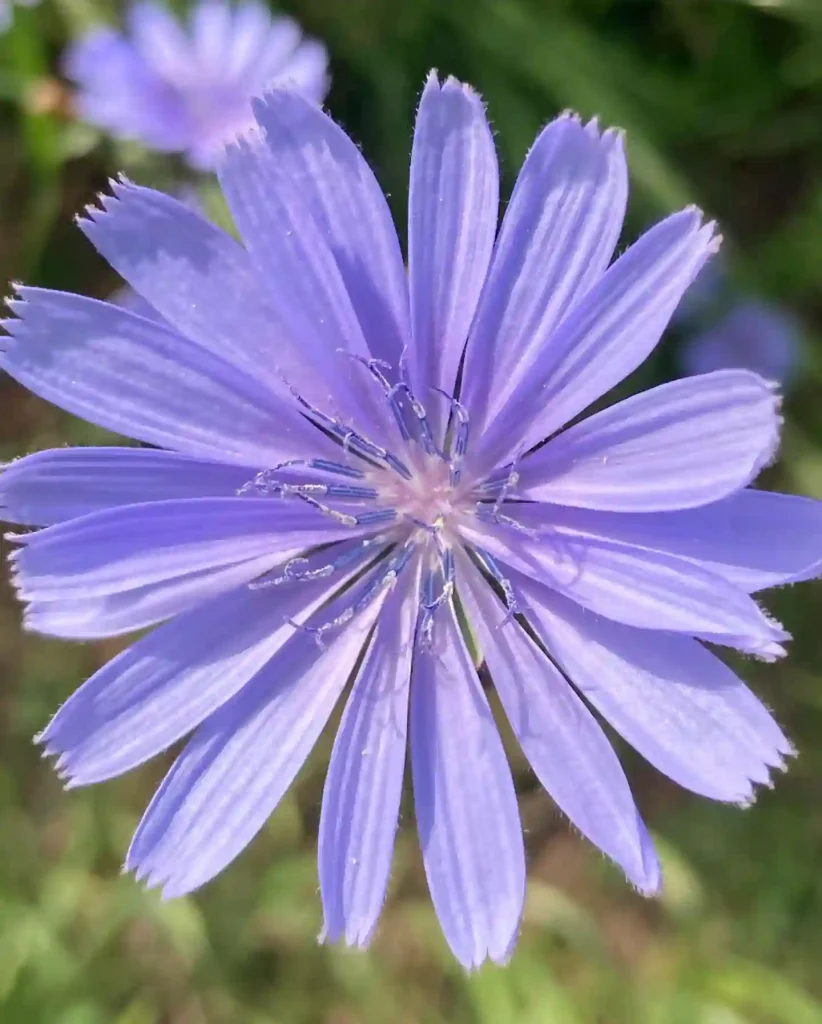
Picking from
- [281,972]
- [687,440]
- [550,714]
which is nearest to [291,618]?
[550,714]

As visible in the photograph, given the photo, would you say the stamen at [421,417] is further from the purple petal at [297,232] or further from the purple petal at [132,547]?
the purple petal at [132,547]

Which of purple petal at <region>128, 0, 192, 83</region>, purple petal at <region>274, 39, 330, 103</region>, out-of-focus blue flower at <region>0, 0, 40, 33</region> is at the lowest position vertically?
purple petal at <region>274, 39, 330, 103</region>

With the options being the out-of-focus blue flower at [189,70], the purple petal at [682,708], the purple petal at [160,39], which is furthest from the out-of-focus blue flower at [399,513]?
the purple petal at [160,39]

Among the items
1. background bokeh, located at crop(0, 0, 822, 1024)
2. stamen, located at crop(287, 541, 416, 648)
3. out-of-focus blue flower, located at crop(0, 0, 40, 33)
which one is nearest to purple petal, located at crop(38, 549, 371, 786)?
stamen, located at crop(287, 541, 416, 648)

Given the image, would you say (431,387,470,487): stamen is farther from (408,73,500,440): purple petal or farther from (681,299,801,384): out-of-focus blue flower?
(681,299,801,384): out-of-focus blue flower

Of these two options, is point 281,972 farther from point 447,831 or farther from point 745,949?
point 447,831

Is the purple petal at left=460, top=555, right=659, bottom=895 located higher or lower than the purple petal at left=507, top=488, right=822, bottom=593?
lower
